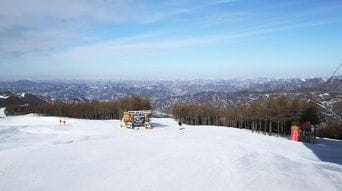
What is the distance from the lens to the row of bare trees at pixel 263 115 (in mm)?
100125

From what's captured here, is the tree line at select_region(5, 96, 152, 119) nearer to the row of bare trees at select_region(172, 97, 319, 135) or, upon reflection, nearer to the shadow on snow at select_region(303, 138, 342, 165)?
the row of bare trees at select_region(172, 97, 319, 135)

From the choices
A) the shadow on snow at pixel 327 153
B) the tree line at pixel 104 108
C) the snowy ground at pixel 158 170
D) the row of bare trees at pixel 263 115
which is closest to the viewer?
the snowy ground at pixel 158 170

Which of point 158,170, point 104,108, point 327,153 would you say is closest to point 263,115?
point 327,153

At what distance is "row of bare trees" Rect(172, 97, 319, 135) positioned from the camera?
10012 centimetres

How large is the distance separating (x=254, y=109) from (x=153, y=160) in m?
85.8

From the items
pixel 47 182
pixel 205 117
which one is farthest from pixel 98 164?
pixel 205 117

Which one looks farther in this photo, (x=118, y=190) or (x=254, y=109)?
(x=254, y=109)

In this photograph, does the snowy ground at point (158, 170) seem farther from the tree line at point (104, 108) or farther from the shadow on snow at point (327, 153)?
the tree line at point (104, 108)

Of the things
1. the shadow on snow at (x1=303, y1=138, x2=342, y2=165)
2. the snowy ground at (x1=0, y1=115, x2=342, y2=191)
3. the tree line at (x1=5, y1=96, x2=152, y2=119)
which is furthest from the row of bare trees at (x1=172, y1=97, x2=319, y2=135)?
the snowy ground at (x1=0, y1=115, x2=342, y2=191)

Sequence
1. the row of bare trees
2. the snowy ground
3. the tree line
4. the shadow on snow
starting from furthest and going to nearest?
the tree line → the row of bare trees → the shadow on snow → the snowy ground

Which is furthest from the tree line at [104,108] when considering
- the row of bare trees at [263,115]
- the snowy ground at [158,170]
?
the snowy ground at [158,170]

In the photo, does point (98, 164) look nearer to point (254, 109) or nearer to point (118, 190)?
point (118, 190)

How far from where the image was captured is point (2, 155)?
28656mm

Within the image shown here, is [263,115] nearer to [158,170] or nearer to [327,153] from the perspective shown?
[327,153]
